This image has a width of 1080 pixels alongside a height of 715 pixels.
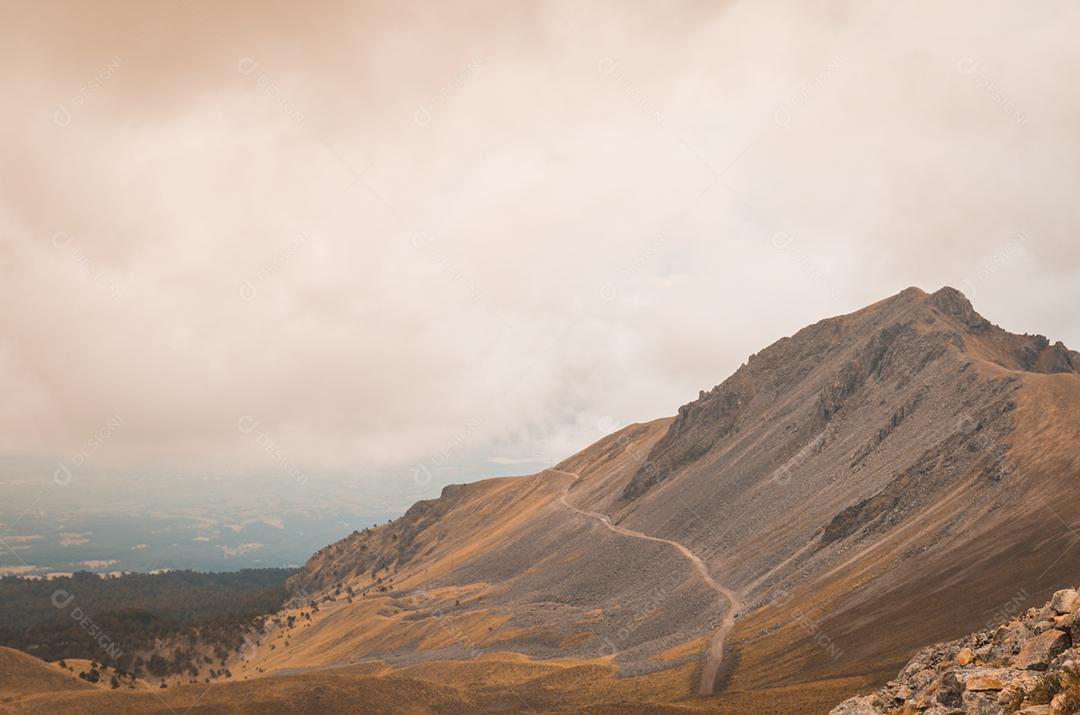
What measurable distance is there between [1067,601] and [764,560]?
262ft

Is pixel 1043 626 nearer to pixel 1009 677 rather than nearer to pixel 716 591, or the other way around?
pixel 1009 677

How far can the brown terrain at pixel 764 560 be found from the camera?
63.8 meters

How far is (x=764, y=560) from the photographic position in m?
99.4

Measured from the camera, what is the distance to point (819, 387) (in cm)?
15188

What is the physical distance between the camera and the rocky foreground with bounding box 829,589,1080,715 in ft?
57.7

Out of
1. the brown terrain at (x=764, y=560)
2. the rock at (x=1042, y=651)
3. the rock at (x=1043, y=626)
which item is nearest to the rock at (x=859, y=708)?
the rock at (x=1043, y=626)

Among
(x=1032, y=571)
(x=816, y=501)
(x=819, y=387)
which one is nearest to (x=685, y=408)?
(x=819, y=387)

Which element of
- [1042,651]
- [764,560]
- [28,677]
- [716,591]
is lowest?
[716,591]

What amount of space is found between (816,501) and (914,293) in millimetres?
68907

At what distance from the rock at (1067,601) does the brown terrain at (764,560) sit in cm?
2868

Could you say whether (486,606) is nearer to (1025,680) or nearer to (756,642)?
(756,642)

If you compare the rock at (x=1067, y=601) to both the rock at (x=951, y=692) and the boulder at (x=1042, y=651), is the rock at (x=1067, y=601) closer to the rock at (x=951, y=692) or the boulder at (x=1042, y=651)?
the boulder at (x=1042, y=651)

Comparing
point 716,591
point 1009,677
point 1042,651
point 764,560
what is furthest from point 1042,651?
point 764,560

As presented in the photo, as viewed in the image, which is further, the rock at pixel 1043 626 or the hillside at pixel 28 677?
the hillside at pixel 28 677
